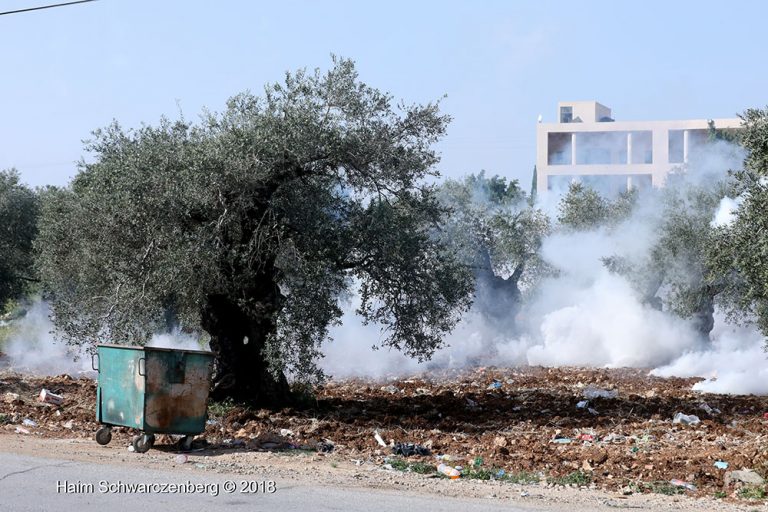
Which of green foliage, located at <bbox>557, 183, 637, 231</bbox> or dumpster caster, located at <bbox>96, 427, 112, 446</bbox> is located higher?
green foliage, located at <bbox>557, 183, 637, 231</bbox>

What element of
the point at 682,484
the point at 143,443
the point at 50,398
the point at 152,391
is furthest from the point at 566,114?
the point at 682,484

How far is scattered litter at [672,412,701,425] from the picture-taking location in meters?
16.0

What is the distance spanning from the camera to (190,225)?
16797 millimetres

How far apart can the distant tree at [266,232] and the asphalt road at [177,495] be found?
20.0ft

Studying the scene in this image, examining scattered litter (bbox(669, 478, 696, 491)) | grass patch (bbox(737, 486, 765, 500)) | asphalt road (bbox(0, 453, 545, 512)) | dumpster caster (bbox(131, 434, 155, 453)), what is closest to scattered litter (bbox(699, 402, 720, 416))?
scattered litter (bbox(669, 478, 696, 491))

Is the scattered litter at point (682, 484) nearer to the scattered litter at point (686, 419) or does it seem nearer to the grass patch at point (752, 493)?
the grass patch at point (752, 493)

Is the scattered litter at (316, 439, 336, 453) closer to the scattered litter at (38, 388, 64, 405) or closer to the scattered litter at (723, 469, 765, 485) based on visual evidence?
the scattered litter at (723, 469, 765, 485)

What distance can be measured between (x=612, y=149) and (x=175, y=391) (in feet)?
234

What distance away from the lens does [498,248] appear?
42.6 m

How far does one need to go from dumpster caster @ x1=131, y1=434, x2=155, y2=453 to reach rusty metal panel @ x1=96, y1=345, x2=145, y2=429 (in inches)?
5.8

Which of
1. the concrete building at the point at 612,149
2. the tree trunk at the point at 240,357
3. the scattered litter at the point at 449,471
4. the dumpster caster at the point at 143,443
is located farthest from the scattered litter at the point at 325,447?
the concrete building at the point at 612,149

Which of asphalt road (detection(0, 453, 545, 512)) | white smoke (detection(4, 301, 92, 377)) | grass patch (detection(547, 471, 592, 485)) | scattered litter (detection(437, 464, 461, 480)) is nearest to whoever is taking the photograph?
asphalt road (detection(0, 453, 545, 512))

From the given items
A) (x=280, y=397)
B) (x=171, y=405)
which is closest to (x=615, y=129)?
(x=280, y=397)

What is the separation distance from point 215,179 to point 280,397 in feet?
13.6
